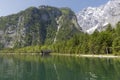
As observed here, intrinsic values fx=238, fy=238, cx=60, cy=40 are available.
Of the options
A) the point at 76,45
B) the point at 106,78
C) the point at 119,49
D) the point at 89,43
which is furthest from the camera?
the point at 76,45

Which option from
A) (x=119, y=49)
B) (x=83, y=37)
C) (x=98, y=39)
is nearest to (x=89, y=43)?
(x=98, y=39)

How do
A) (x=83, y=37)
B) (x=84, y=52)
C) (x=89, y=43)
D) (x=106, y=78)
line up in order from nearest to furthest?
(x=106, y=78) → (x=89, y=43) → (x=84, y=52) → (x=83, y=37)

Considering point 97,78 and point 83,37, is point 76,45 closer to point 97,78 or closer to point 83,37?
point 83,37

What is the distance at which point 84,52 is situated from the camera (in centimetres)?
16750

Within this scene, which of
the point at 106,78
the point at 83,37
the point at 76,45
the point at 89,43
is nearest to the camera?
the point at 106,78

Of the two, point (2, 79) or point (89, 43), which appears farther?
point (89, 43)

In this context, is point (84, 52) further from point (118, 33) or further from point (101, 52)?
point (118, 33)

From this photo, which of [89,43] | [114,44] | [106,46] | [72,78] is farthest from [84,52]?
Result: [72,78]

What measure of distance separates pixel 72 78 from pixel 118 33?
8000cm

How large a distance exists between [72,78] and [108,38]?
94.9 meters

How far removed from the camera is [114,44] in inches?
4983

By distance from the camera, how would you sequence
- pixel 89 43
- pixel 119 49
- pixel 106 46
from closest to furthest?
pixel 119 49 < pixel 106 46 < pixel 89 43

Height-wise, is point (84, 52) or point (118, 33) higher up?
point (118, 33)

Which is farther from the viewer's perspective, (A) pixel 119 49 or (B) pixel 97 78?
(A) pixel 119 49
